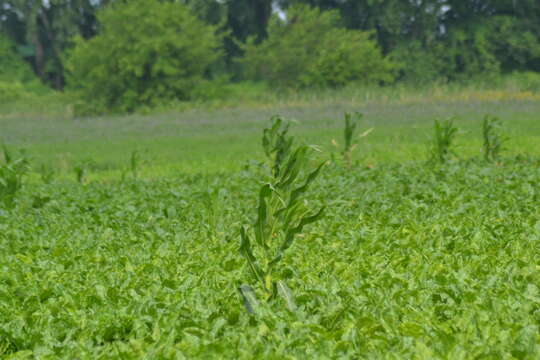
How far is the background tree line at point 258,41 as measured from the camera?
3934 cm

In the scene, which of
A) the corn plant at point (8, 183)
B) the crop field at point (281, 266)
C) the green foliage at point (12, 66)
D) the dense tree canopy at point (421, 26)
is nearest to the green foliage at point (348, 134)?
the crop field at point (281, 266)

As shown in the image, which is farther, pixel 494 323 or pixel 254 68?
pixel 254 68

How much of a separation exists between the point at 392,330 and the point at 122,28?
37873 millimetres

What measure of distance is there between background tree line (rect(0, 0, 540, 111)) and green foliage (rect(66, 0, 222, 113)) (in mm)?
69

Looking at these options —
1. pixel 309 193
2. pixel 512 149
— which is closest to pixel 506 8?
pixel 512 149

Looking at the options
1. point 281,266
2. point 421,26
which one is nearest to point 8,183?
point 281,266

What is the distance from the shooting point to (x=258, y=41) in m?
52.9

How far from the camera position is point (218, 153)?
56.5ft

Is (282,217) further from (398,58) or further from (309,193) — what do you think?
(398,58)

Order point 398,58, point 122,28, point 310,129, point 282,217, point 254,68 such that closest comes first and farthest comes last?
point 282,217 < point 310,129 < point 122,28 < point 254,68 < point 398,58

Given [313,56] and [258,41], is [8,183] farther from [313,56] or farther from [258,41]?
[258,41]

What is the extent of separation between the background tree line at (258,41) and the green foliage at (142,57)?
0.23 ft

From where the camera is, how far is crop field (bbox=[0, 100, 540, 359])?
12.6 feet

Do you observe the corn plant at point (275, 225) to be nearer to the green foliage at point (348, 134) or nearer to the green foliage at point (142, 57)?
the green foliage at point (348, 134)
